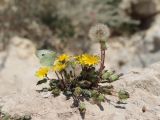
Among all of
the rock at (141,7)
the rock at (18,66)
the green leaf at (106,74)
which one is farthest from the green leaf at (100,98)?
the rock at (141,7)

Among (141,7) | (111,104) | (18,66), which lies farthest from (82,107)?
Result: (141,7)

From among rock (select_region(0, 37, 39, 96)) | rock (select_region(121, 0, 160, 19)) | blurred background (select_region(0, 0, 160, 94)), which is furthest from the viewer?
rock (select_region(121, 0, 160, 19))

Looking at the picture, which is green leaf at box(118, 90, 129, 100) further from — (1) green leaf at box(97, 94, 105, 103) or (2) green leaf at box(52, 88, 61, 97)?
(2) green leaf at box(52, 88, 61, 97)

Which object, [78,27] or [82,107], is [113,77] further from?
[78,27]

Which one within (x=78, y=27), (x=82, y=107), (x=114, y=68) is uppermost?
(x=78, y=27)

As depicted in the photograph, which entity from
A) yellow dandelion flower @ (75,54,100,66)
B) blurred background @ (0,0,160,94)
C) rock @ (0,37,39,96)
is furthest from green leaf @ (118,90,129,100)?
blurred background @ (0,0,160,94)
